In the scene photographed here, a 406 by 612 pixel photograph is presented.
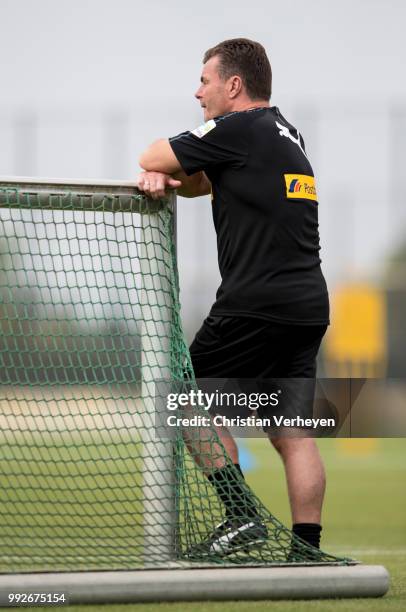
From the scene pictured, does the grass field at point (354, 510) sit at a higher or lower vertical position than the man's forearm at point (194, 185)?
lower

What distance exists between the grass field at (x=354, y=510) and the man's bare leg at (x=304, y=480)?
13.8 inches

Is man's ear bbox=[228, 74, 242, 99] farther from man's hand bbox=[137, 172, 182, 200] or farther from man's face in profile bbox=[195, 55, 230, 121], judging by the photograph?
man's hand bbox=[137, 172, 182, 200]

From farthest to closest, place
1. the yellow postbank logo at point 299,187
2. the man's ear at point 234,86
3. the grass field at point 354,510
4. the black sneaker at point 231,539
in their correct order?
the man's ear at point 234,86 → the yellow postbank logo at point 299,187 → the black sneaker at point 231,539 → the grass field at point 354,510

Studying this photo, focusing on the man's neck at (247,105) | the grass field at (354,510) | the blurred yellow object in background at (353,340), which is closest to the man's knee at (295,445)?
the grass field at (354,510)

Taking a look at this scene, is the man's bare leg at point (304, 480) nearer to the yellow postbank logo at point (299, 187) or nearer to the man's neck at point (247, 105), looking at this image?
the yellow postbank logo at point (299, 187)

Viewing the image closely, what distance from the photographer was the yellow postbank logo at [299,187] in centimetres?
361

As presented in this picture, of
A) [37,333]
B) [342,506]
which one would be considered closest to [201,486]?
[37,333]

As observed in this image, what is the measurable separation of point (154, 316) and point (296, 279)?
0.49 m

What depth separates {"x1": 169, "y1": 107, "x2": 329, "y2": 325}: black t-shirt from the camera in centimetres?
357

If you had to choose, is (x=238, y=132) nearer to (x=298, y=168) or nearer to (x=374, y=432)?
(x=298, y=168)

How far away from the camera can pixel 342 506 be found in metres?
7.14

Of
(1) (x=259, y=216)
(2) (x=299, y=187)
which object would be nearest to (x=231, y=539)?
(1) (x=259, y=216)

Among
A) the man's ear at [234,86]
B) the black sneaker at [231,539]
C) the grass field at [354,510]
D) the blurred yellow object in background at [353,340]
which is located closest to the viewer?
the grass field at [354,510]

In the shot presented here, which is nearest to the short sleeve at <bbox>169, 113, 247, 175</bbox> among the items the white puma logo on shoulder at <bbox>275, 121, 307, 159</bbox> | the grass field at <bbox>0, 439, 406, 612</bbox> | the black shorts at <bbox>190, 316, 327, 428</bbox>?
the white puma logo on shoulder at <bbox>275, 121, 307, 159</bbox>
